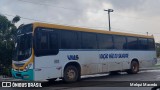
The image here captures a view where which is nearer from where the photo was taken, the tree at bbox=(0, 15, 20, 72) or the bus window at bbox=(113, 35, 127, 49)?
the bus window at bbox=(113, 35, 127, 49)

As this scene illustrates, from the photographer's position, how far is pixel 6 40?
23453 mm

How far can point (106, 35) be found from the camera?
19.2 metres

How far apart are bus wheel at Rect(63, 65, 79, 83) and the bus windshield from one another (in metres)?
2.44

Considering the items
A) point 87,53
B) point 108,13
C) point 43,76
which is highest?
point 108,13

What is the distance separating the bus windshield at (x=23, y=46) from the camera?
1433cm

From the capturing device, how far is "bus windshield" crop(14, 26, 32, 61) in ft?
47.0

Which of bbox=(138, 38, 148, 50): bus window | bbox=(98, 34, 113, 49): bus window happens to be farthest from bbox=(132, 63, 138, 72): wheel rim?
bbox=(98, 34, 113, 49): bus window

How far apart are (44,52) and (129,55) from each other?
8.75m

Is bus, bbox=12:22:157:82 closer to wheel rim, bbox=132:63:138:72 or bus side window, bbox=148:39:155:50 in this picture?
wheel rim, bbox=132:63:138:72

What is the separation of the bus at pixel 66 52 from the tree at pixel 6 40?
24.8 feet

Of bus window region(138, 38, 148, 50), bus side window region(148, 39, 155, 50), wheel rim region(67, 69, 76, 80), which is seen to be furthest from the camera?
bus side window region(148, 39, 155, 50)

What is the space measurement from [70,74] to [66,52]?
1202 mm

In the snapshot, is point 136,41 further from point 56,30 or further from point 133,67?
point 56,30

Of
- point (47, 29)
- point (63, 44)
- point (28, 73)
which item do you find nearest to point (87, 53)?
point (63, 44)
